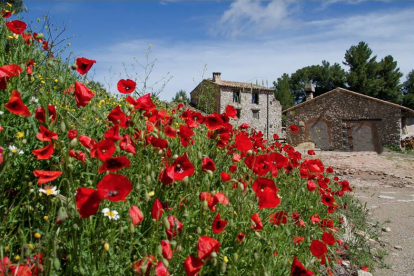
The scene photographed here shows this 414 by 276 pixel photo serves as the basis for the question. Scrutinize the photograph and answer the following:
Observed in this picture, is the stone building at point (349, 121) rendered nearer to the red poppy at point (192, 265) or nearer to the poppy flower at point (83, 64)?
the poppy flower at point (83, 64)

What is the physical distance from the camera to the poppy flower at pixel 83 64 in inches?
90.8

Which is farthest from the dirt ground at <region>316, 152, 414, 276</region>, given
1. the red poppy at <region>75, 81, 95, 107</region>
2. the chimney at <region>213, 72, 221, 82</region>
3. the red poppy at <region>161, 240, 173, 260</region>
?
the chimney at <region>213, 72, 221, 82</region>

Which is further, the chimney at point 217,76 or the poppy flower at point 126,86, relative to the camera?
the chimney at point 217,76

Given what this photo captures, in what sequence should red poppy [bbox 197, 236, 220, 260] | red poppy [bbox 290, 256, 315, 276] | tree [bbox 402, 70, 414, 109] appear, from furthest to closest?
tree [bbox 402, 70, 414, 109] → red poppy [bbox 290, 256, 315, 276] → red poppy [bbox 197, 236, 220, 260]

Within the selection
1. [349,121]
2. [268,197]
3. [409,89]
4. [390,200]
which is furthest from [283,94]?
[268,197]

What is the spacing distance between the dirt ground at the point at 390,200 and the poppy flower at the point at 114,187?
3.40 metres

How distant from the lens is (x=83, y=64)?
235cm

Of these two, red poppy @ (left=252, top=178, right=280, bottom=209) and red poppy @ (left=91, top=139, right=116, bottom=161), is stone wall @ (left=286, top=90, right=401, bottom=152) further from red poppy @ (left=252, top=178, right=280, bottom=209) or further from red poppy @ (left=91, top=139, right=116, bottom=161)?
red poppy @ (left=91, top=139, right=116, bottom=161)

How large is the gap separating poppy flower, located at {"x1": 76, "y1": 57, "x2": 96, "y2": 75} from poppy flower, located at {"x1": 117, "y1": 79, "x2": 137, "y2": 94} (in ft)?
0.86

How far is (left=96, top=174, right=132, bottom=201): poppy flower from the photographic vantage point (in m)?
1.30

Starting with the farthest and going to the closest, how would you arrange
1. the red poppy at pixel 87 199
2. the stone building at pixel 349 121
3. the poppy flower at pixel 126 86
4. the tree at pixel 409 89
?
the tree at pixel 409 89 < the stone building at pixel 349 121 < the poppy flower at pixel 126 86 < the red poppy at pixel 87 199

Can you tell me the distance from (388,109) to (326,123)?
12.8 feet

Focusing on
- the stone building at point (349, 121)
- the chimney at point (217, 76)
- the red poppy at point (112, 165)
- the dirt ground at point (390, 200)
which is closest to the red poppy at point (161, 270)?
the red poppy at point (112, 165)

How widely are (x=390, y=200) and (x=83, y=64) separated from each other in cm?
755
